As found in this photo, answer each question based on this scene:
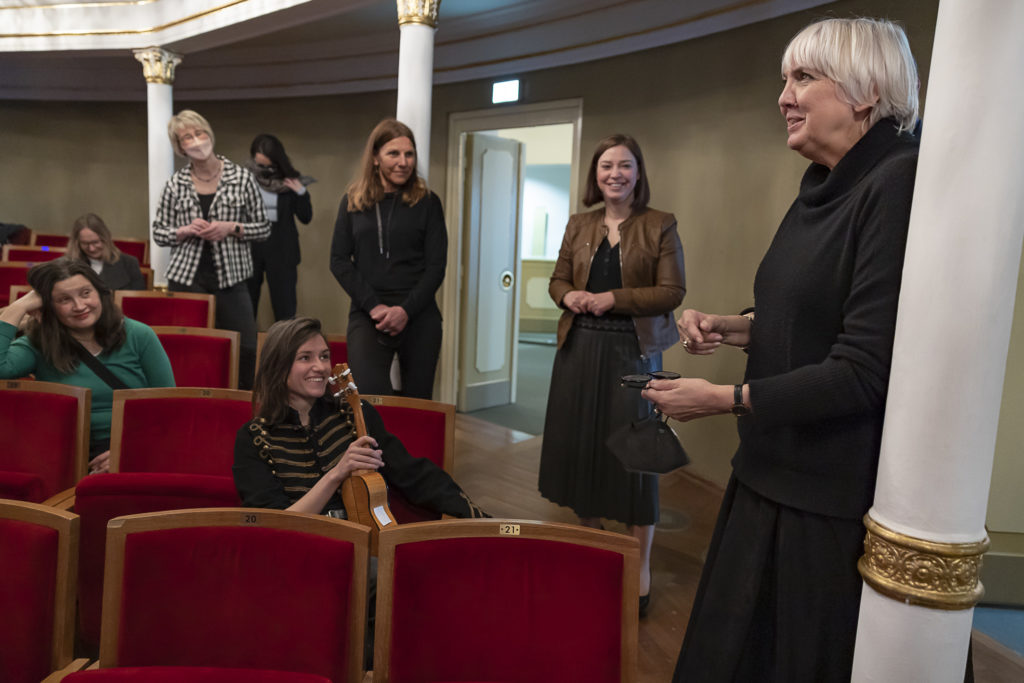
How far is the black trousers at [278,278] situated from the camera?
5.68 meters

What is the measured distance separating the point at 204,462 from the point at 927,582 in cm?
205

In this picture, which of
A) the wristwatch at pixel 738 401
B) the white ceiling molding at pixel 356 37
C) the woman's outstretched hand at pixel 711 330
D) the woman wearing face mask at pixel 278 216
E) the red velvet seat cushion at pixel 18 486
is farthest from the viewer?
the woman wearing face mask at pixel 278 216

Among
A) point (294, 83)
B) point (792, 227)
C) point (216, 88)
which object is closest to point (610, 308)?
point (792, 227)

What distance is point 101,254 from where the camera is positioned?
15.4ft

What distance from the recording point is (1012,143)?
1.04 m

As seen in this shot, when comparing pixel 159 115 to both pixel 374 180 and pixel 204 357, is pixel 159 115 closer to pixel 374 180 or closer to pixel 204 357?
pixel 204 357

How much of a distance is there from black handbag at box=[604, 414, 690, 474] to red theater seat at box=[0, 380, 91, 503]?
64.8 inches

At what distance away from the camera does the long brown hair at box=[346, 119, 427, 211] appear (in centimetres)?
299

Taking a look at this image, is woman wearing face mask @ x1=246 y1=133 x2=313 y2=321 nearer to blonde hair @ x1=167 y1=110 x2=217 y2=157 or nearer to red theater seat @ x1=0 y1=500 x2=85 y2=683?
blonde hair @ x1=167 y1=110 x2=217 y2=157

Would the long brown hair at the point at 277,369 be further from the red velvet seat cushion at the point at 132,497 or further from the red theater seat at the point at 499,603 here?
the red theater seat at the point at 499,603

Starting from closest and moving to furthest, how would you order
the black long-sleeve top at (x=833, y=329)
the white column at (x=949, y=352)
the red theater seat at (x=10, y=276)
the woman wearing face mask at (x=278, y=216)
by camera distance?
the white column at (x=949, y=352), the black long-sleeve top at (x=833, y=329), the red theater seat at (x=10, y=276), the woman wearing face mask at (x=278, y=216)

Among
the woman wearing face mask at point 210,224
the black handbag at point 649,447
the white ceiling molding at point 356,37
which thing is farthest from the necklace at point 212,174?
the black handbag at point 649,447

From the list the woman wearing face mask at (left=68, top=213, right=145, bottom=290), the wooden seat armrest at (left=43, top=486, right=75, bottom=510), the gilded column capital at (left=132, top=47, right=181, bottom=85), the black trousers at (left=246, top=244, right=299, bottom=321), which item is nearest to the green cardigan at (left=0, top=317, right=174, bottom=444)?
the wooden seat armrest at (left=43, top=486, right=75, bottom=510)

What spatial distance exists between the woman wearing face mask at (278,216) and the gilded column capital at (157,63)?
1226 mm
